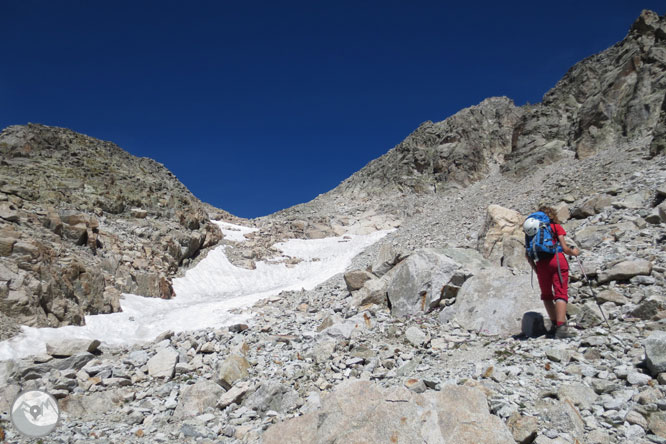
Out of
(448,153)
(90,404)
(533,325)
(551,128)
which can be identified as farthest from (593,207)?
(448,153)

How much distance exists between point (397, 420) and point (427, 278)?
5.86 meters

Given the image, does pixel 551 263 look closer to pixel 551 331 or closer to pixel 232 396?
pixel 551 331

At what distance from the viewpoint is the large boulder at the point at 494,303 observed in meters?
7.01

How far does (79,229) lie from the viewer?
16578 mm

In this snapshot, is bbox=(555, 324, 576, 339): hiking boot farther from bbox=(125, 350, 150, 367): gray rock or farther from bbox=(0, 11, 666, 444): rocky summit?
bbox=(125, 350, 150, 367): gray rock

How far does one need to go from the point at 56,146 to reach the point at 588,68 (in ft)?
167

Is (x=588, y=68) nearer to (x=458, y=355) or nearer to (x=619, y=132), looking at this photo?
(x=619, y=132)

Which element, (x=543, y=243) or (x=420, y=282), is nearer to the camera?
(x=543, y=243)

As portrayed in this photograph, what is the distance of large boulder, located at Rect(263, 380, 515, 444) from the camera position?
3.68 meters

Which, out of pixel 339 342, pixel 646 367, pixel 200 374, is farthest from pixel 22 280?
pixel 646 367

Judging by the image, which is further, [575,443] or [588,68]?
[588,68]

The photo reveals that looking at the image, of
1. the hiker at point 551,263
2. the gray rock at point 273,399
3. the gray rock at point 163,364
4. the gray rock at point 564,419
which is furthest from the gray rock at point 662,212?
the gray rock at point 163,364

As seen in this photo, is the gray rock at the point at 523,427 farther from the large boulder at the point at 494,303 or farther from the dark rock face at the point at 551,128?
the dark rock face at the point at 551,128

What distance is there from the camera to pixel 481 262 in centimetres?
998
